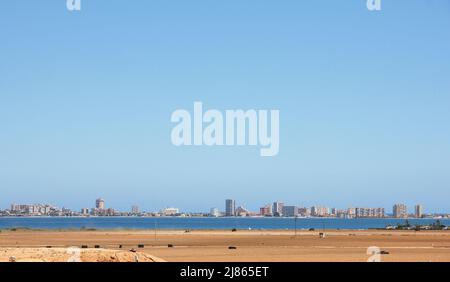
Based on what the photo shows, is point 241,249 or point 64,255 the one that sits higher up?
point 64,255

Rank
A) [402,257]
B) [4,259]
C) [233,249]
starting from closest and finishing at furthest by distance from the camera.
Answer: [4,259]
[402,257]
[233,249]

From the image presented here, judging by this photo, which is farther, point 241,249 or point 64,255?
point 241,249

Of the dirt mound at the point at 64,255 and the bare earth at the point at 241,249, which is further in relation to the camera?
the bare earth at the point at 241,249

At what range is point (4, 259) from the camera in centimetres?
2236

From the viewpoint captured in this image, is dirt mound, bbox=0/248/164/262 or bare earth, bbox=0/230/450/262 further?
bare earth, bbox=0/230/450/262

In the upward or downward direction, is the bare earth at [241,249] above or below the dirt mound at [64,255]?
below

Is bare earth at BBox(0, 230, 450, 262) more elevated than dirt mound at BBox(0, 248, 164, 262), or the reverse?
dirt mound at BBox(0, 248, 164, 262)
